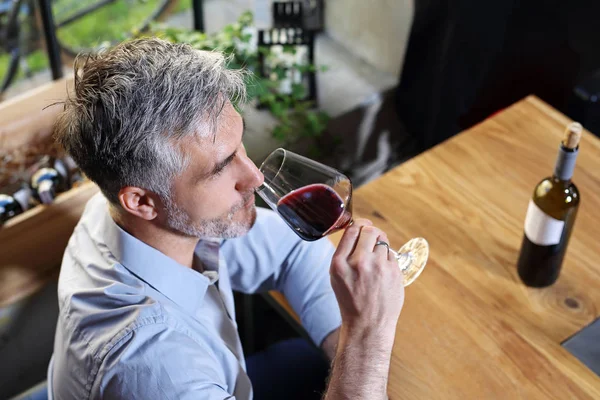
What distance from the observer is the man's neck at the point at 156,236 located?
133 centimetres

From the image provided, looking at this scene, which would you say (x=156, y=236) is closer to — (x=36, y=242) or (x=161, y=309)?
(x=161, y=309)

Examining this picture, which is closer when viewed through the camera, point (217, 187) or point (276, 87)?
point (217, 187)

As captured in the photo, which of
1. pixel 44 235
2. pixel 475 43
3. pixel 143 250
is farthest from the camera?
pixel 475 43

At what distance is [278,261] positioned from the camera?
61.7 inches

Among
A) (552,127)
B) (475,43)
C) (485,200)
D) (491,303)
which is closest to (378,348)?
(491,303)

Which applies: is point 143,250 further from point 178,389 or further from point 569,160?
point 569,160

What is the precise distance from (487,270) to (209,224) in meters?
0.55

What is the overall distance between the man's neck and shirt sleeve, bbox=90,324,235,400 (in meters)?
0.19

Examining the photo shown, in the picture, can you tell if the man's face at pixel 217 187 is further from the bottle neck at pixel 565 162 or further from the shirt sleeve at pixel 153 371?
the bottle neck at pixel 565 162

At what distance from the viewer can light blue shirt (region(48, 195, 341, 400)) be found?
1.17 meters

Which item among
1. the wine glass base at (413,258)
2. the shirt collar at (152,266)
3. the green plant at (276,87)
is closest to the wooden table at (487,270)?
the wine glass base at (413,258)

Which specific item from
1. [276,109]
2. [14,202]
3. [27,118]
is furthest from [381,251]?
[276,109]

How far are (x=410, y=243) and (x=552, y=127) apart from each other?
0.52 metres

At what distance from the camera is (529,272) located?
143 cm
